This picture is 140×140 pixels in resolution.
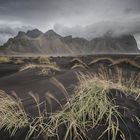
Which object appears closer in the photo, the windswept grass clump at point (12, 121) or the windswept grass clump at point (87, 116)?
the windswept grass clump at point (87, 116)

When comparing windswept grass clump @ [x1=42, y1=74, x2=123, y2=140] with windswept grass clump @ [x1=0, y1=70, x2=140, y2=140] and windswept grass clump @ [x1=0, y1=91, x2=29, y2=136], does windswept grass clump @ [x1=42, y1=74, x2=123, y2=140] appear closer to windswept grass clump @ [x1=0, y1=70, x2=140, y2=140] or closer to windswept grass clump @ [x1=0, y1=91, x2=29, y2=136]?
windswept grass clump @ [x1=0, y1=70, x2=140, y2=140]

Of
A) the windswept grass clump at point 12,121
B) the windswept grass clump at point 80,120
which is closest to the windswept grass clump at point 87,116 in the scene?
the windswept grass clump at point 80,120

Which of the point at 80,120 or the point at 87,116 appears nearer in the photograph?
the point at 80,120

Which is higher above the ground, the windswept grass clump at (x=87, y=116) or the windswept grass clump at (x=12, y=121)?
the windswept grass clump at (x=87, y=116)

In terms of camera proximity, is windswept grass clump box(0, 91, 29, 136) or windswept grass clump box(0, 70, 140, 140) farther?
windswept grass clump box(0, 91, 29, 136)

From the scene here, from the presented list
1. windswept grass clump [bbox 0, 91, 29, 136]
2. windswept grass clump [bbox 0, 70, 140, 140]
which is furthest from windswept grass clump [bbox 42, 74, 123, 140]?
windswept grass clump [bbox 0, 91, 29, 136]

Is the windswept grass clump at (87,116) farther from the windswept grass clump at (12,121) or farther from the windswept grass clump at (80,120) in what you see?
the windswept grass clump at (12,121)

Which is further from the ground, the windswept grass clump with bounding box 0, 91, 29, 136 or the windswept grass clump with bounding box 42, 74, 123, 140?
the windswept grass clump with bounding box 42, 74, 123, 140

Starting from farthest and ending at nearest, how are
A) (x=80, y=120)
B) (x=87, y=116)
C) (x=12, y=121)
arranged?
1. (x=12, y=121)
2. (x=87, y=116)
3. (x=80, y=120)

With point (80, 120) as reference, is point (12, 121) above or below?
below

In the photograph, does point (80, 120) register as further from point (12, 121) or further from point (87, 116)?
point (12, 121)

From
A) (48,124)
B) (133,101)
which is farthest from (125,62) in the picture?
(48,124)

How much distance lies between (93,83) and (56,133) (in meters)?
1.26

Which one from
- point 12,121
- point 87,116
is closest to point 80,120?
point 87,116
